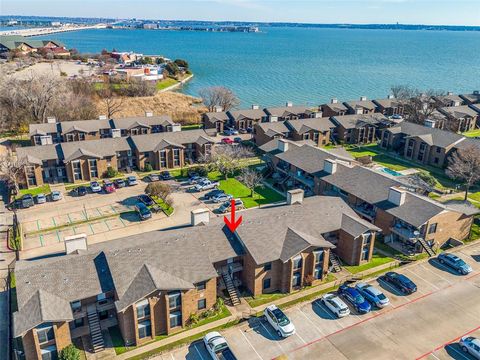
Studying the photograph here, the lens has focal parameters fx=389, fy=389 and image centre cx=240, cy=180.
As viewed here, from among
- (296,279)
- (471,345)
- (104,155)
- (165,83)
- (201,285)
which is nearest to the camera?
(471,345)

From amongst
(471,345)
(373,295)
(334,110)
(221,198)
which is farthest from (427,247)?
(334,110)

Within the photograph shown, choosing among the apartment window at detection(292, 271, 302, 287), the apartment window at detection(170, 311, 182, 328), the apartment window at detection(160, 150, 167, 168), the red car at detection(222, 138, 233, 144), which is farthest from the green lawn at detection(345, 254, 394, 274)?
the red car at detection(222, 138, 233, 144)

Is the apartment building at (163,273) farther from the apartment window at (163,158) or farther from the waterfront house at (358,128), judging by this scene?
the waterfront house at (358,128)

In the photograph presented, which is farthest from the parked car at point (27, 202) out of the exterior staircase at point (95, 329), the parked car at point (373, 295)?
the parked car at point (373, 295)

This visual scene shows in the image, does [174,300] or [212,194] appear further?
[212,194]

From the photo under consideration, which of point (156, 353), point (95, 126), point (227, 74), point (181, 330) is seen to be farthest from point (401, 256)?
point (227, 74)

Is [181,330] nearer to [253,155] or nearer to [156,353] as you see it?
[156,353]

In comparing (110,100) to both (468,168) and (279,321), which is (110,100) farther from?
(279,321)
